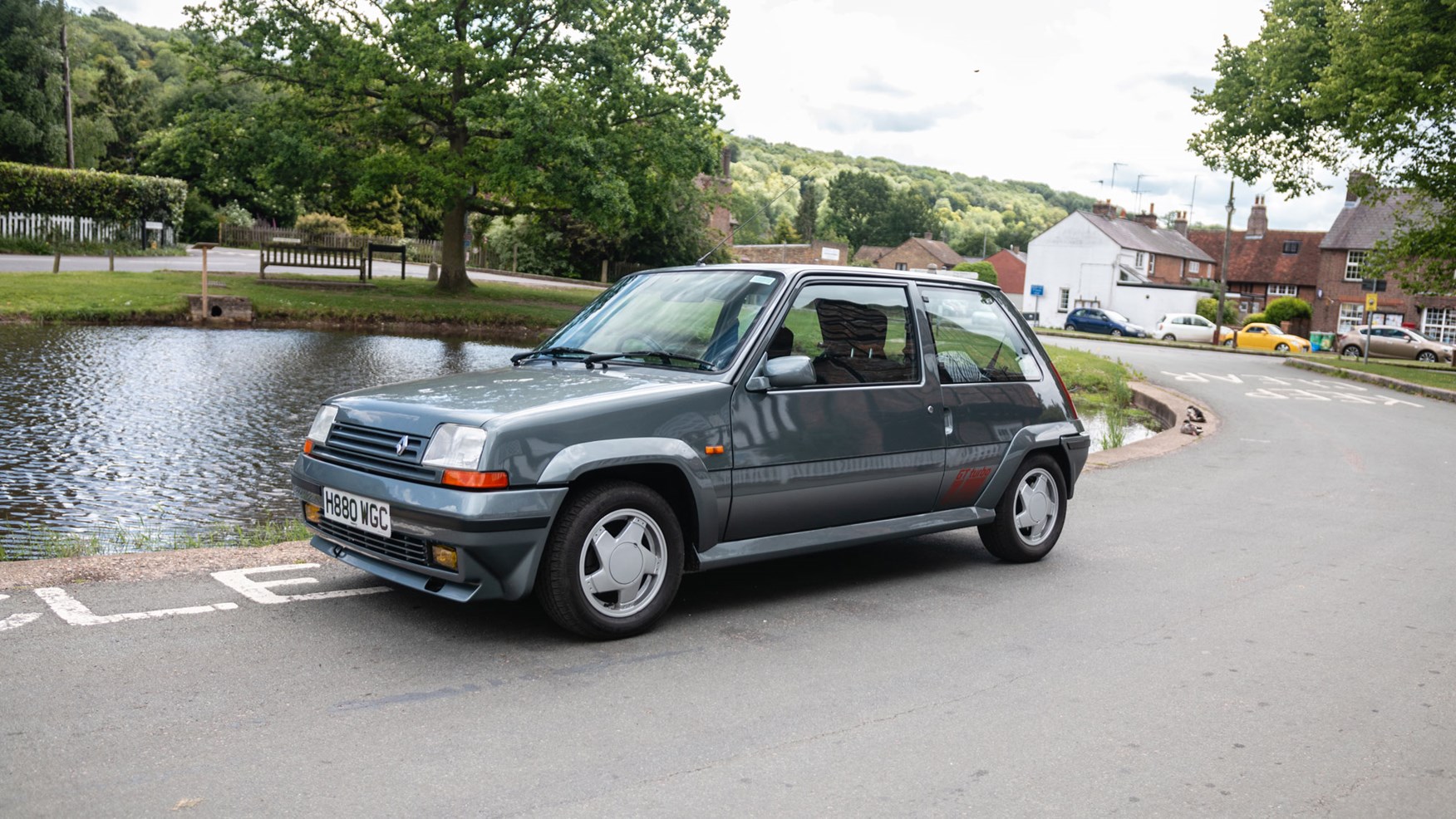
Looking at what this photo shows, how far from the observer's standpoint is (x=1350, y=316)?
70.4 metres

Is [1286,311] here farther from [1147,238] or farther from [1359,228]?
[1147,238]

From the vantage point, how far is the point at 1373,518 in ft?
30.6

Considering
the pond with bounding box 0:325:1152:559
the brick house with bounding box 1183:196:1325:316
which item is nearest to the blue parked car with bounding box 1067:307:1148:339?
the brick house with bounding box 1183:196:1325:316

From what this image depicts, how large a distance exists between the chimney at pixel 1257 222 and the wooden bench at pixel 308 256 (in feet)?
235

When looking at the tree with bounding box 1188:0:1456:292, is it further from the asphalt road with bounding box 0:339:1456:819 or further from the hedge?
the hedge

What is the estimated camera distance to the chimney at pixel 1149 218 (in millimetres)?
86688

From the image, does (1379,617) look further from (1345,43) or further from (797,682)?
(1345,43)

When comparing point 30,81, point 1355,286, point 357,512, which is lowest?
point 357,512

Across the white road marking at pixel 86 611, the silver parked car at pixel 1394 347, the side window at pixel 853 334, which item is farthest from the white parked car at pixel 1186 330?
the white road marking at pixel 86 611

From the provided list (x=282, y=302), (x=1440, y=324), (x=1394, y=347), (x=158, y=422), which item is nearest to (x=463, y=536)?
(x=158, y=422)

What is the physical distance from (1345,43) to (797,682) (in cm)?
3137

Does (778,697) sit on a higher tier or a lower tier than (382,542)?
lower

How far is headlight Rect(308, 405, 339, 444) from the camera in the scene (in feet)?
17.6

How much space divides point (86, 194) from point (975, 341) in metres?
43.1
